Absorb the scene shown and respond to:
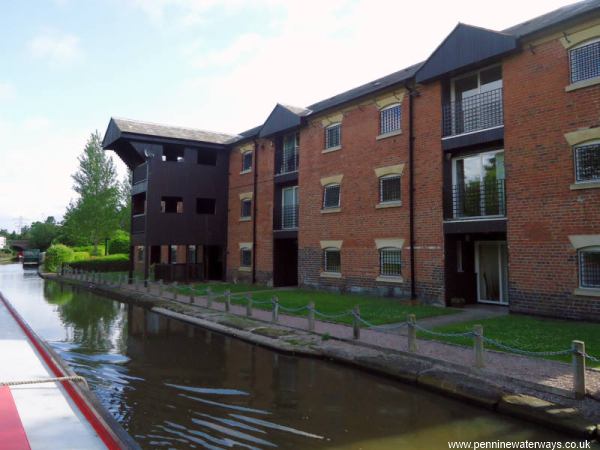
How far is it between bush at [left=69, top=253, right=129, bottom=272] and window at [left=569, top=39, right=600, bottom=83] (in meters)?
37.8

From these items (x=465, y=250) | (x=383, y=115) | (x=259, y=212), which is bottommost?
(x=465, y=250)

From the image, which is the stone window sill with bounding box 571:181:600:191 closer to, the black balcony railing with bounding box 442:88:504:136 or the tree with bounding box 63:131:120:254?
the black balcony railing with bounding box 442:88:504:136

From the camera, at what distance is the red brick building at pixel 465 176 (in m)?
11.1

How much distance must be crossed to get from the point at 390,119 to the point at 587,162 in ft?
23.2

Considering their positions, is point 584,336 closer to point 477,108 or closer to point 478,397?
point 478,397

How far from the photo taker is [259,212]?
23.1m

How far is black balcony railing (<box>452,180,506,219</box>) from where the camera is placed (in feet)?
43.4

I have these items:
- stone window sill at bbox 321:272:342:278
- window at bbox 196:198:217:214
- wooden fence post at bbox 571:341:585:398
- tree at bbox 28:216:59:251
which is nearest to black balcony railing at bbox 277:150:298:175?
stone window sill at bbox 321:272:342:278

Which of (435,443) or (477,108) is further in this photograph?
(477,108)

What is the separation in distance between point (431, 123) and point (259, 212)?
438 inches

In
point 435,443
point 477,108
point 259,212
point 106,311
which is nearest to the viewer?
point 435,443

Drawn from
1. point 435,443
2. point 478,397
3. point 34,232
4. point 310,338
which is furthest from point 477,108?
point 34,232

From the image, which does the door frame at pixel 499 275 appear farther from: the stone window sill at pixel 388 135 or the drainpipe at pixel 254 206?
the drainpipe at pixel 254 206

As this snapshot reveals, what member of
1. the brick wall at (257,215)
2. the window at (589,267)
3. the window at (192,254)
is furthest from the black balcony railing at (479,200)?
the window at (192,254)
